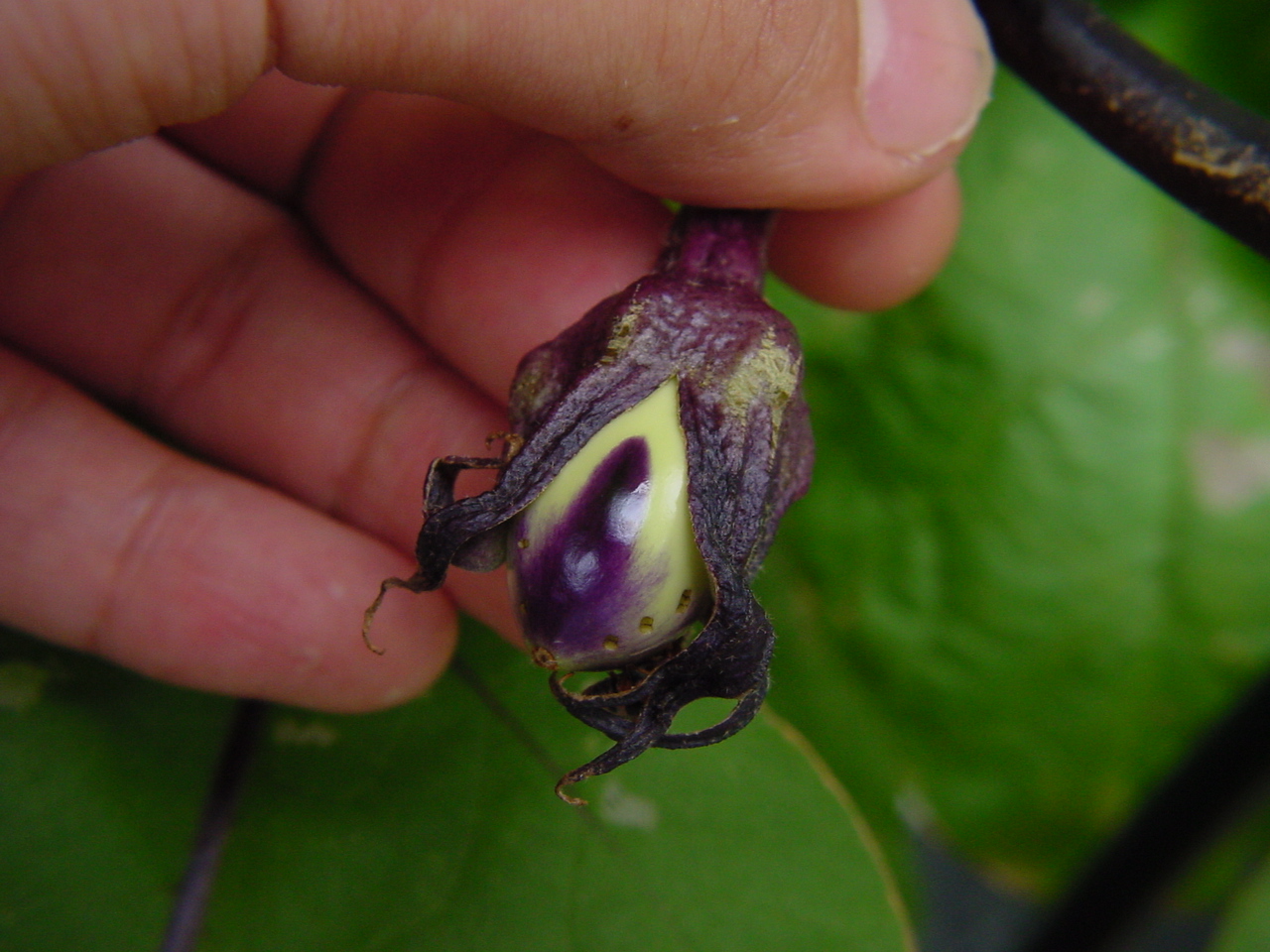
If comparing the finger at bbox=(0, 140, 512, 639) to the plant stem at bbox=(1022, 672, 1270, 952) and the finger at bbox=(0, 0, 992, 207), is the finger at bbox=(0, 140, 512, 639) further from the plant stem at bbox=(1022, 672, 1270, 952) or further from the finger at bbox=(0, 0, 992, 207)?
the plant stem at bbox=(1022, 672, 1270, 952)

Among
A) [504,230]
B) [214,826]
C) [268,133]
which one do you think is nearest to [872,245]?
[504,230]

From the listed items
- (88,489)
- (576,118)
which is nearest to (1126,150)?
(576,118)

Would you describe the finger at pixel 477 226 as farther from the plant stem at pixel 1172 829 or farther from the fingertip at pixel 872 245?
the plant stem at pixel 1172 829

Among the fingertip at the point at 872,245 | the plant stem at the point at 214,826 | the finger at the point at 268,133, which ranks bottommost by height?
the plant stem at the point at 214,826

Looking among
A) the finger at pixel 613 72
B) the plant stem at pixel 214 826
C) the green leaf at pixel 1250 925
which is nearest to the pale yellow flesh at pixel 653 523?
the finger at pixel 613 72

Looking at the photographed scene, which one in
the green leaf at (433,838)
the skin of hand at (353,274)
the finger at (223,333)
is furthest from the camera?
the finger at (223,333)

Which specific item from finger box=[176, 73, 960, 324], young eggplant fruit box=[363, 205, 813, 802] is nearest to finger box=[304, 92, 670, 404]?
finger box=[176, 73, 960, 324]

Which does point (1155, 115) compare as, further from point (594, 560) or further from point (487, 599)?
point (487, 599)
